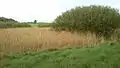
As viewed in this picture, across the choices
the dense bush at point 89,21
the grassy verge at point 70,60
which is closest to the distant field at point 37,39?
the dense bush at point 89,21

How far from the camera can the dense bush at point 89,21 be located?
2202 centimetres

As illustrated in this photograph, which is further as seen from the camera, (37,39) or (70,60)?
(37,39)

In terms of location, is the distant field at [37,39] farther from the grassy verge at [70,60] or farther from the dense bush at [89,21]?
the grassy verge at [70,60]

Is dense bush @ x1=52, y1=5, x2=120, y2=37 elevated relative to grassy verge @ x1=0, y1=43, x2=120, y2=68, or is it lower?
elevated

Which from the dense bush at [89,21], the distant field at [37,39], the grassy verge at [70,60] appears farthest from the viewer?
the dense bush at [89,21]

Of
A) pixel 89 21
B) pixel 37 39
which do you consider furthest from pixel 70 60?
pixel 89 21

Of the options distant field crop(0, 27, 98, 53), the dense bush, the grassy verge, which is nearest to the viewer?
the grassy verge

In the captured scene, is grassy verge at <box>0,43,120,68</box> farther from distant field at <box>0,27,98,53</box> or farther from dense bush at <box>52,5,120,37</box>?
dense bush at <box>52,5,120,37</box>

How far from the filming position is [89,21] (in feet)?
72.2

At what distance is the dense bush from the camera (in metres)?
22.0

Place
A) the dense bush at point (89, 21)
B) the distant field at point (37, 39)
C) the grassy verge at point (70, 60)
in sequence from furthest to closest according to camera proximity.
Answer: the dense bush at point (89, 21) → the distant field at point (37, 39) → the grassy verge at point (70, 60)

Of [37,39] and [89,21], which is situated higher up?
[89,21]

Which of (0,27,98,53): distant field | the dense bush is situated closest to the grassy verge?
(0,27,98,53): distant field

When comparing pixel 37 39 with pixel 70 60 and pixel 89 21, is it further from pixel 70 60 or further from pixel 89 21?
pixel 70 60
